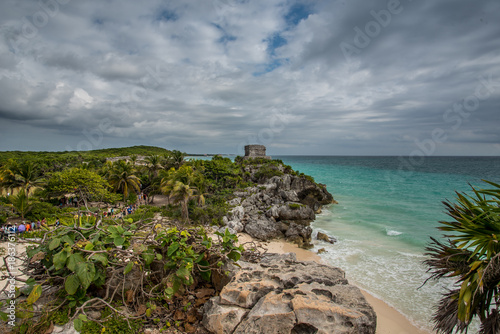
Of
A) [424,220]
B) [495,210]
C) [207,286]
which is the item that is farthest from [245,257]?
[424,220]

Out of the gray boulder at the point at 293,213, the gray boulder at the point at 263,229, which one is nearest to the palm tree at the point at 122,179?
the gray boulder at the point at 263,229

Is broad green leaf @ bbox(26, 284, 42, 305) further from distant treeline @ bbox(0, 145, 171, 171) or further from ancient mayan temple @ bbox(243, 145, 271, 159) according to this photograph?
ancient mayan temple @ bbox(243, 145, 271, 159)

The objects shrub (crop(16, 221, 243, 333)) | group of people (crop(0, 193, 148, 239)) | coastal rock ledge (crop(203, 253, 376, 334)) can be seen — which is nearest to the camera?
shrub (crop(16, 221, 243, 333))

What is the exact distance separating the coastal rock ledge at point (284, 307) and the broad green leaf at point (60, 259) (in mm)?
2739

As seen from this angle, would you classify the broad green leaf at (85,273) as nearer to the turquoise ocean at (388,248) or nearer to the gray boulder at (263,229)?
the turquoise ocean at (388,248)

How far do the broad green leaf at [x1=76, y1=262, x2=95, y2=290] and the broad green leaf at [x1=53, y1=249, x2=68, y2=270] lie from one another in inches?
9.2

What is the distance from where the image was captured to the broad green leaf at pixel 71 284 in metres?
4.23

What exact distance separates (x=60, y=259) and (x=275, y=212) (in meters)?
21.8

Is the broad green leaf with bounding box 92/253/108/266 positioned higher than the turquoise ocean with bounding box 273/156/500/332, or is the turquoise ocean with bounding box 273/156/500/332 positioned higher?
the broad green leaf with bounding box 92/253/108/266

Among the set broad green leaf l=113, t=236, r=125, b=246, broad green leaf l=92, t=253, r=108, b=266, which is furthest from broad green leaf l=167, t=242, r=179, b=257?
broad green leaf l=92, t=253, r=108, b=266

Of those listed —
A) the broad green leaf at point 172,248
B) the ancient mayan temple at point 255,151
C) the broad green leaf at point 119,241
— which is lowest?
the broad green leaf at point 172,248

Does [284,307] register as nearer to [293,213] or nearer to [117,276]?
[117,276]

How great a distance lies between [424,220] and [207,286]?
32063 millimetres

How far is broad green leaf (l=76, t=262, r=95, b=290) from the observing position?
4188 millimetres
